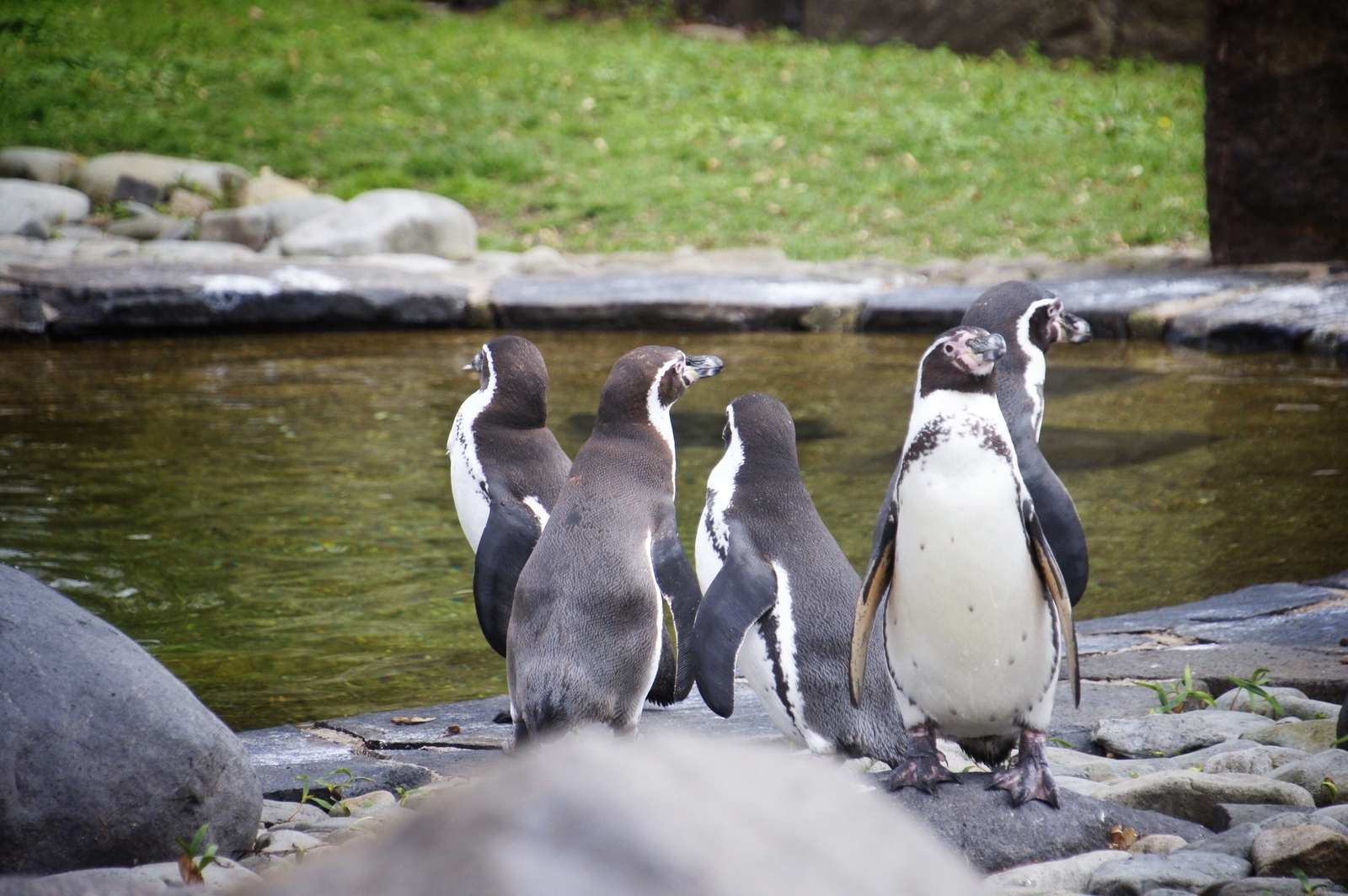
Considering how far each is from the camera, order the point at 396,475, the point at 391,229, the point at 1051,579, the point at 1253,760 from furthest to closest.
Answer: the point at 391,229
the point at 396,475
the point at 1253,760
the point at 1051,579

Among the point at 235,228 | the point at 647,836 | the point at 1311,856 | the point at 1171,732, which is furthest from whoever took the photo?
the point at 235,228

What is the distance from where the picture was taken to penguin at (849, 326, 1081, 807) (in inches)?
102

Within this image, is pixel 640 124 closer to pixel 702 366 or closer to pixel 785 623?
pixel 702 366

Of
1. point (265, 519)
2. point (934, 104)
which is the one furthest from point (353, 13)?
point (265, 519)

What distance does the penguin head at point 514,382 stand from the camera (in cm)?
368

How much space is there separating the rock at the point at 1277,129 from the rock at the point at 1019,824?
732 cm

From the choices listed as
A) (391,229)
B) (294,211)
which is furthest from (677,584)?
(294,211)

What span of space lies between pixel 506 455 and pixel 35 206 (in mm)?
8583

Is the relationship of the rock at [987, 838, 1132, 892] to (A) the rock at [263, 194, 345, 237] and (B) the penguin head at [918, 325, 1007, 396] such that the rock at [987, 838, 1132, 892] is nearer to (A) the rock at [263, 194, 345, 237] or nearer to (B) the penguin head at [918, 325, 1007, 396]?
(B) the penguin head at [918, 325, 1007, 396]

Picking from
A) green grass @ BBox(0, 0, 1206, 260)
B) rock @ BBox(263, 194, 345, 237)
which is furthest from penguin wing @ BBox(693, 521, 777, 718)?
rock @ BBox(263, 194, 345, 237)

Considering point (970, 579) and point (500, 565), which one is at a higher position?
point (970, 579)

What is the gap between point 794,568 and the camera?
3.01 metres

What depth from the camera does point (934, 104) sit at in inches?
568

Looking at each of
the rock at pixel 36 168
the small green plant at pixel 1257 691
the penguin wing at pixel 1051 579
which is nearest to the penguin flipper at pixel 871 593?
the penguin wing at pixel 1051 579
